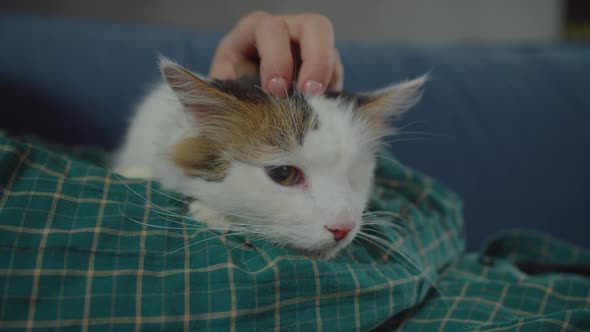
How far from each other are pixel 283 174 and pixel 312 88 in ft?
0.65

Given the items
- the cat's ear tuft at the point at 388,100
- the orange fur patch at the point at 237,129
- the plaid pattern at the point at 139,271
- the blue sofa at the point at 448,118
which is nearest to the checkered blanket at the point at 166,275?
the plaid pattern at the point at 139,271

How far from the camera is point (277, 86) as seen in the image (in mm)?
861

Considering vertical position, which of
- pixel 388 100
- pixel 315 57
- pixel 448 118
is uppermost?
pixel 315 57

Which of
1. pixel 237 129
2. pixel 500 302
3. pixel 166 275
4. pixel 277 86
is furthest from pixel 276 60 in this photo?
pixel 500 302

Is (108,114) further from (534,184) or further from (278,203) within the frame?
(534,184)

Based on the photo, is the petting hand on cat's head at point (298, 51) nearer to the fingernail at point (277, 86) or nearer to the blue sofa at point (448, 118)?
the fingernail at point (277, 86)

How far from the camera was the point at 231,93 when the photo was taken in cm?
84

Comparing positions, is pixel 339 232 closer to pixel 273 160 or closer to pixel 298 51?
pixel 273 160

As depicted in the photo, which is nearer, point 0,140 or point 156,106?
point 0,140

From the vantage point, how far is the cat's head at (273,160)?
76 centimetres

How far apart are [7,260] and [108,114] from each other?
3.88 ft

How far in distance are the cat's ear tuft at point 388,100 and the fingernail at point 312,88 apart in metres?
0.13

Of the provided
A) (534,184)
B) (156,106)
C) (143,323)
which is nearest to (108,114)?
(156,106)

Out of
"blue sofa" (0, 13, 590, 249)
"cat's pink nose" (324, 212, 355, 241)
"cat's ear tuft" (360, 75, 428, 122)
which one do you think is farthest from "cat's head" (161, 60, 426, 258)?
"blue sofa" (0, 13, 590, 249)
